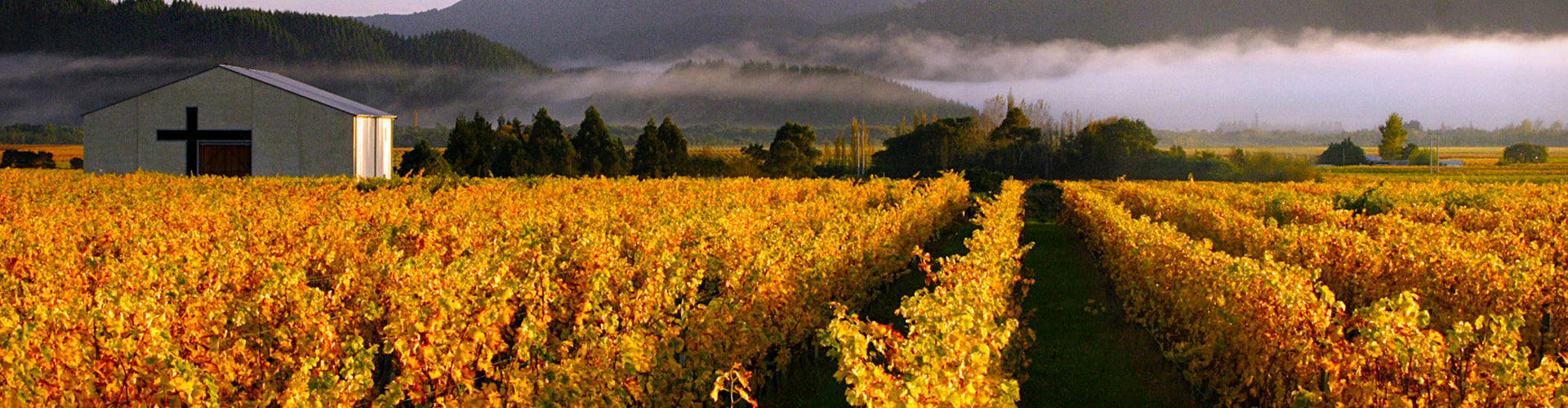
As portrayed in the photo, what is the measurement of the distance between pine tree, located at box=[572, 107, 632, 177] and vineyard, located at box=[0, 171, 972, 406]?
164ft

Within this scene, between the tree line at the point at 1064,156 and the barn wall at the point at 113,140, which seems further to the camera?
the tree line at the point at 1064,156

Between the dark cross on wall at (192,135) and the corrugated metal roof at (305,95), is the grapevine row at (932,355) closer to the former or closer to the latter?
the corrugated metal roof at (305,95)

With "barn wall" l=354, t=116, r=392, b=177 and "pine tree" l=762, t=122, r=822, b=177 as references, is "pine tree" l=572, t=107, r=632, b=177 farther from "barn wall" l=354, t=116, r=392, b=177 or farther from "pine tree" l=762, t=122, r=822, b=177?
"barn wall" l=354, t=116, r=392, b=177

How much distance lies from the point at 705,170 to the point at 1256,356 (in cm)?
6235

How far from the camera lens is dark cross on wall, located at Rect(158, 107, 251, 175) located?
33.9 m

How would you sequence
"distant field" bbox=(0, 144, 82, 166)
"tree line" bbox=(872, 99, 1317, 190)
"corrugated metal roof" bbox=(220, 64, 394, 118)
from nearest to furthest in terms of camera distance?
1. "corrugated metal roof" bbox=(220, 64, 394, 118)
2. "tree line" bbox=(872, 99, 1317, 190)
3. "distant field" bbox=(0, 144, 82, 166)

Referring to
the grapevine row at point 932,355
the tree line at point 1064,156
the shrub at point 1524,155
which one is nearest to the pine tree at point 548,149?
the tree line at point 1064,156

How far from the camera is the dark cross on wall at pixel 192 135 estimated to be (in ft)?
111

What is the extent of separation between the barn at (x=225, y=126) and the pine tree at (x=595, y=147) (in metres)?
29.1

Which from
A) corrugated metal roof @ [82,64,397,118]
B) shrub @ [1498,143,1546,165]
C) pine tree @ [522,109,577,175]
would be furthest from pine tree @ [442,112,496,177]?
shrub @ [1498,143,1546,165]

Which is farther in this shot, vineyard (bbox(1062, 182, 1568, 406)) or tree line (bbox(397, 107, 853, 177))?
tree line (bbox(397, 107, 853, 177))

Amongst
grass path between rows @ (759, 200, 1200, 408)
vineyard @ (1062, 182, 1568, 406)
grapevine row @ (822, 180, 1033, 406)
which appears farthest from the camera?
grass path between rows @ (759, 200, 1200, 408)

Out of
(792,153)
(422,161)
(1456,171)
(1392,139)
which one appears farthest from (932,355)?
(1392,139)

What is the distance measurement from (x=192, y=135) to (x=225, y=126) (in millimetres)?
1052
